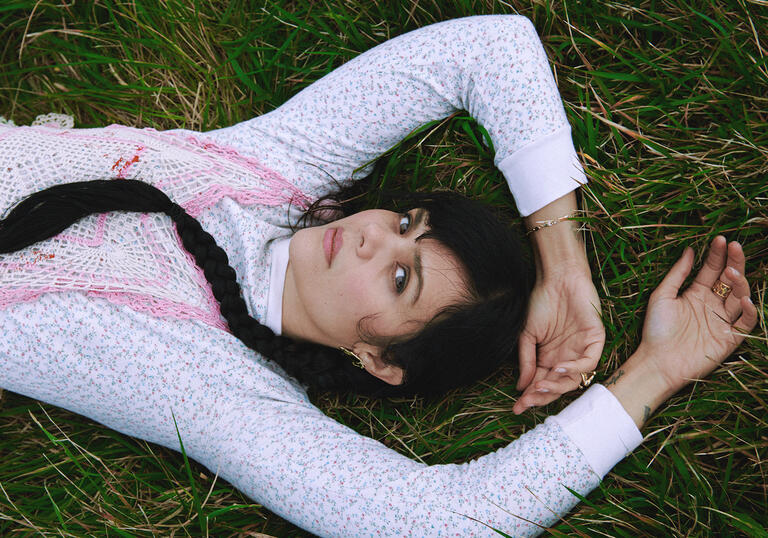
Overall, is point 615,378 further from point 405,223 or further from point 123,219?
point 123,219

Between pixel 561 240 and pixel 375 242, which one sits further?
pixel 561 240

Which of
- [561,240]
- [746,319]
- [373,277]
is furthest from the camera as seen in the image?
[561,240]

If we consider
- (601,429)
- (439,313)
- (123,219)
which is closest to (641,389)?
(601,429)

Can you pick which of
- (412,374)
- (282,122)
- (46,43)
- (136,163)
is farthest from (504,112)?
(46,43)

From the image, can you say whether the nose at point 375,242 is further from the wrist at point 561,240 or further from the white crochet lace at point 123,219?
the wrist at point 561,240

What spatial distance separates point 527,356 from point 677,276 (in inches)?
27.0

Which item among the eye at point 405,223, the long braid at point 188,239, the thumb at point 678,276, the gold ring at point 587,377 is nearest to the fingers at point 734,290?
the thumb at point 678,276

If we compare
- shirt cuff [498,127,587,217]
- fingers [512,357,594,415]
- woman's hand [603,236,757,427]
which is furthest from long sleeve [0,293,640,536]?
shirt cuff [498,127,587,217]

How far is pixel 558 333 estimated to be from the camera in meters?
2.32

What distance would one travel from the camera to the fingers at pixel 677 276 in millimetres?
2281

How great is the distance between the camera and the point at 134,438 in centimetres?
256

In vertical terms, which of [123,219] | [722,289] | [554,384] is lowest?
[554,384]

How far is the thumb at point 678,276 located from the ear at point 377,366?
3.67 feet

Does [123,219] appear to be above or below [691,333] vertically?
above
